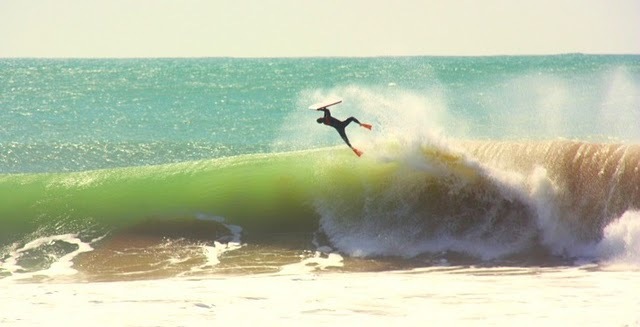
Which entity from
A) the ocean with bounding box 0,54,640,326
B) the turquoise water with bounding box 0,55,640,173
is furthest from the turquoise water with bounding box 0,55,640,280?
the turquoise water with bounding box 0,55,640,173

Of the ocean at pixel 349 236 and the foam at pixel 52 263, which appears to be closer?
the ocean at pixel 349 236

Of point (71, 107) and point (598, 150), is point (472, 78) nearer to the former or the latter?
point (71, 107)

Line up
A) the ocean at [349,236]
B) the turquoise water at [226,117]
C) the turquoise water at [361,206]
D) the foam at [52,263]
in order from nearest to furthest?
the ocean at [349,236] < the foam at [52,263] < the turquoise water at [361,206] < the turquoise water at [226,117]

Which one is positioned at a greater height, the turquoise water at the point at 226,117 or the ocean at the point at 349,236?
the turquoise water at the point at 226,117

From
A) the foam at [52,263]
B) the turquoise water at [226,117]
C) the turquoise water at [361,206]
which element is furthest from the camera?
the turquoise water at [226,117]

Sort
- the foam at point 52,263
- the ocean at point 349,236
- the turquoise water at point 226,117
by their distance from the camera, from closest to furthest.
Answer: the ocean at point 349,236, the foam at point 52,263, the turquoise water at point 226,117

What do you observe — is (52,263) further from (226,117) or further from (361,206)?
(226,117)

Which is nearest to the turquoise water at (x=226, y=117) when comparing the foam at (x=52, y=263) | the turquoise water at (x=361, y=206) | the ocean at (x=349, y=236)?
the turquoise water at (x=361, y=206)

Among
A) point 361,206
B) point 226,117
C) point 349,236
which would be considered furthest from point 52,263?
point 226,117

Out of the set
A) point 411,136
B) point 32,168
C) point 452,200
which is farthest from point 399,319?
point 32,168

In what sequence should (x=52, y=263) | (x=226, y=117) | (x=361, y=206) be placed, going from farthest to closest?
1. (x=226, y=117)
2. (x=361, y=206)
3. (x=52, y=263)

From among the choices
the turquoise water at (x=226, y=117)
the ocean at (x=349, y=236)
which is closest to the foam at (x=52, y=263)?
the ocean at (x=349, y=236)

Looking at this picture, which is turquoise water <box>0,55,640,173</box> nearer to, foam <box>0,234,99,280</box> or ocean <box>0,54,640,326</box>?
ocean <box>0,54,640,326</box>

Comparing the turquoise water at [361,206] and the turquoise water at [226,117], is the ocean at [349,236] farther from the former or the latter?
the turquoise water at [226,117]
